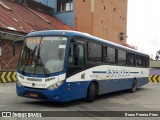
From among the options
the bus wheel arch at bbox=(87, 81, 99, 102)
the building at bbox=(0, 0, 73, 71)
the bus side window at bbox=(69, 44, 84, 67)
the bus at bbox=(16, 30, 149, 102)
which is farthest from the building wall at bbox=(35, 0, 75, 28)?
the bus side window at bbox=(69, 44, 84, 67)

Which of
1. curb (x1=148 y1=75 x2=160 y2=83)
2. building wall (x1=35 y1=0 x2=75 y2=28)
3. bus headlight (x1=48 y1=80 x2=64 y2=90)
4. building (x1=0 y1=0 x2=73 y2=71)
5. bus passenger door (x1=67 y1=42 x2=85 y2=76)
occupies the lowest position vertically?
curb (x1=148 y1=75 x2=160 y2=83)

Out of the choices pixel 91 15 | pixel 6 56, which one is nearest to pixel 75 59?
pixel 6 56

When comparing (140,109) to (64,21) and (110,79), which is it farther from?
(64,21)

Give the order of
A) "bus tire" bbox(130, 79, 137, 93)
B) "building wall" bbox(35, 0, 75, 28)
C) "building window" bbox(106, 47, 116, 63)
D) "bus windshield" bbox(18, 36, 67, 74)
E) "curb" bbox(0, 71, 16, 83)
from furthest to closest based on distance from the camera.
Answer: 1. "building wall" bbox(35, 0, 75, 28)
2. "curb" bbox(0, 71, 16, 83)
3. "bus tire" bbox(130, 79, 137, 93)
4. "building window" bbox(106, 47, 116, 63)
5. "bus windshield" bbox(18, 36, 67, 74)

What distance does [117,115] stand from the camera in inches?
381

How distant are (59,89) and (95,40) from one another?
144 inches

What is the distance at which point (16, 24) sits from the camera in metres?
27.9

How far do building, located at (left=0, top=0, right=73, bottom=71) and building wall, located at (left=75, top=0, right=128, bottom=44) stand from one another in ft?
8.05

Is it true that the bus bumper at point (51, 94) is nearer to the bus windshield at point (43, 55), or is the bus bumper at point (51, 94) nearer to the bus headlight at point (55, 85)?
the bus headlight at point (55, 85)

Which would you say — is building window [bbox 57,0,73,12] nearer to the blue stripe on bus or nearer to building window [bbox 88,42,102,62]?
building window [bbox 88,42,102,62]

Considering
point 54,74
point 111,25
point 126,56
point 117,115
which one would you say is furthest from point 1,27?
point 111,25

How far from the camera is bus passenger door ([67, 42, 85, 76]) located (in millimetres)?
10805

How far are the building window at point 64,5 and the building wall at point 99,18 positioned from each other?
5.08 ft

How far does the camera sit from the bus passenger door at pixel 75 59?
10805 mm
